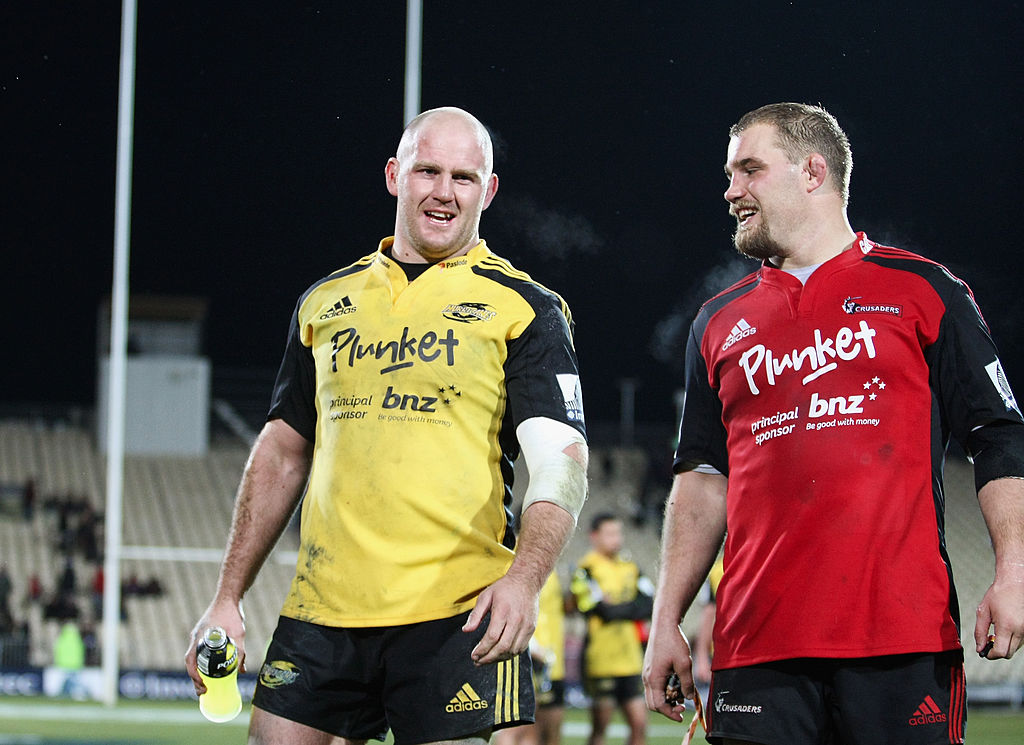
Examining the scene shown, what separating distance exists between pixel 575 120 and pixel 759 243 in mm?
5110

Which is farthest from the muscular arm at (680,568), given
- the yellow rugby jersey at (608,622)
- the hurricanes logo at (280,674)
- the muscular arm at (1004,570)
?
the yellow rugby jersey at (608,622)

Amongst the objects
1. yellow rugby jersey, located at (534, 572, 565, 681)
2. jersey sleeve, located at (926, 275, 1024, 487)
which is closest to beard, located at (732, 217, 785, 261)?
jersey sleeve, located at (926, 275, 1024, 487)

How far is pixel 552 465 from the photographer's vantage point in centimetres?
257

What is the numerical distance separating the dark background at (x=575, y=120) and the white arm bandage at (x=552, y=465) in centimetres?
303

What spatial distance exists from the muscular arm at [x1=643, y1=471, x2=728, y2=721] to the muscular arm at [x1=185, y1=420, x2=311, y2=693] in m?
0.80

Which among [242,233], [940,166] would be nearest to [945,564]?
[940,166]

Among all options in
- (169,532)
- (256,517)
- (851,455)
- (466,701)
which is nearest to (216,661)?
(256,517)

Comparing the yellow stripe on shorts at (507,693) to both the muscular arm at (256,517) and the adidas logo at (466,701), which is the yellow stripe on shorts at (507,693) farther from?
the muscular arm at (256,517)

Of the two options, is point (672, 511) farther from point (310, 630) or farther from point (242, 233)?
point (242, 233)

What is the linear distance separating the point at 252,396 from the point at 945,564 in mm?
15096

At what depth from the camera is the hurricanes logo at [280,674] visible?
8.63 ft

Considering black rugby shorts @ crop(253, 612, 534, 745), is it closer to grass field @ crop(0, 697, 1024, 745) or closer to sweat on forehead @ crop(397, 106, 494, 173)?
sweat on forehead @ crop(397, 106, 494, 173)

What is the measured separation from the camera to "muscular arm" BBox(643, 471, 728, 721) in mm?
2670

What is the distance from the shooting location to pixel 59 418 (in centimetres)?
2064
